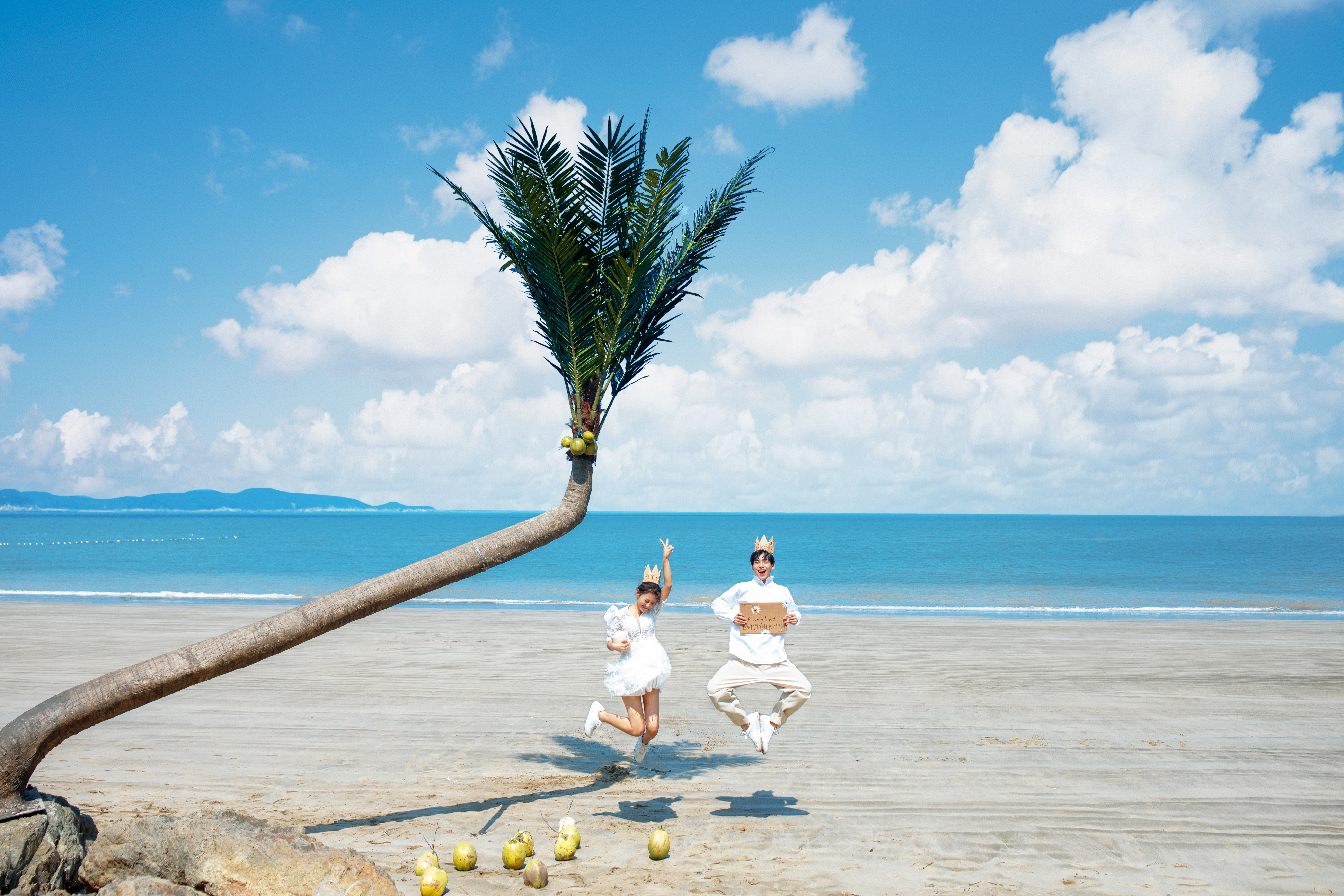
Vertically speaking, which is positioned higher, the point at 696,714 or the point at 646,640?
the point at 646,640

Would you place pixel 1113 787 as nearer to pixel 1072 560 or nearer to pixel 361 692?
pixel 361 692

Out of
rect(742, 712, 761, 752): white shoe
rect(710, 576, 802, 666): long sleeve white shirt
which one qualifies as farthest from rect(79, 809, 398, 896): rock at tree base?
rect(710, 576, 802, 666): long sleeve white shirt

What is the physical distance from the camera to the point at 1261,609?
26.1m

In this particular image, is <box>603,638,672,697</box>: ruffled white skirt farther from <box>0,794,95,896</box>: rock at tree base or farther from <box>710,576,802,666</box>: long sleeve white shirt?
<box>0,794,95,896</box>: rock at tree base

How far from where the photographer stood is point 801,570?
48938mm

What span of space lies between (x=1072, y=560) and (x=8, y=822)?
2526 inches

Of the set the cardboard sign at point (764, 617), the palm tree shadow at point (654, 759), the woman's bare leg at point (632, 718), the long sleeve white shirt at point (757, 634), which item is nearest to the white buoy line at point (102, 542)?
the palm tree shadow at point (654, 759)

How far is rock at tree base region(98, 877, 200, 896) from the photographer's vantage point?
13.4ft

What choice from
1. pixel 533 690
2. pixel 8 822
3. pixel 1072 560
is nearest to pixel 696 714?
pixel 533 690

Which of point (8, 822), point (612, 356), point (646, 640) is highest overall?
point (612, 356)

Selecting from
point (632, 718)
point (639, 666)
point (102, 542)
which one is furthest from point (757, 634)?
point (102, 542)

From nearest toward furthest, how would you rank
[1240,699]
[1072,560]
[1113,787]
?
[1113,787] < [1240,699] < [1072,560]

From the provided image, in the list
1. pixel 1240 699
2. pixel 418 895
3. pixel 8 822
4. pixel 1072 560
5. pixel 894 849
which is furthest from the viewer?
pixel 1072 560

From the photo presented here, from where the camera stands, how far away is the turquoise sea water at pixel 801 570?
28781 mm
